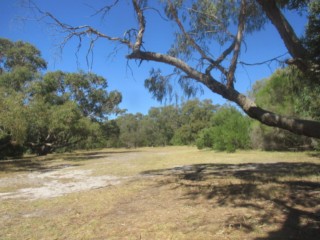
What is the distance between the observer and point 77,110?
Answer: 3059 cm

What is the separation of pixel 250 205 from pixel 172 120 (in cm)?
6918

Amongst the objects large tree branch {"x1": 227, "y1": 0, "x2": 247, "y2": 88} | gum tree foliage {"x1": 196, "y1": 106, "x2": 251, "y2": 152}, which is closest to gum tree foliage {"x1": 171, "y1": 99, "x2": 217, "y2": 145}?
gum tree foliage {"x1": 196, "y1": 106, "x2": 251, "y2": 152}

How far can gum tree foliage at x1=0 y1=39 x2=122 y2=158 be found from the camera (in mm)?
25819

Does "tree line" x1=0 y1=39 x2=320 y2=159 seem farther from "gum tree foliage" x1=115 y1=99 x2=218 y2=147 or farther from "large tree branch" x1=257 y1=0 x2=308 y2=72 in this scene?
"gum tree foliage" x1=115 y1=99 x2=218 y2=147

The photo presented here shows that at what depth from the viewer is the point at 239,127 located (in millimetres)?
29281

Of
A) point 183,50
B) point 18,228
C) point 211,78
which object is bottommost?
point 18,228

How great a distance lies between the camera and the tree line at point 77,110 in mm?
18484

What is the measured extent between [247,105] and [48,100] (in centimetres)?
2809

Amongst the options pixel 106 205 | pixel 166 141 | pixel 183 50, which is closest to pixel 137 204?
pixel 106 205

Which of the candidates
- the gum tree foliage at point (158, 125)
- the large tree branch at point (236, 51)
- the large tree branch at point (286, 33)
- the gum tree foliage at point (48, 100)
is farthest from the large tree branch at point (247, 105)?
the gum tree foliage at point (158, 125)

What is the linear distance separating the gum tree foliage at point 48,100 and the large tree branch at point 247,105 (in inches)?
559

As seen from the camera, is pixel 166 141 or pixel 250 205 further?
pixel 166 141

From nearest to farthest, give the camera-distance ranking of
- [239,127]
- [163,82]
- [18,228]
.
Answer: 1. [18,228]
2. [163,82]
3. [239,127]

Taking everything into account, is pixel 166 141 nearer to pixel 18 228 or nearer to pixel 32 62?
pixel 32 62
